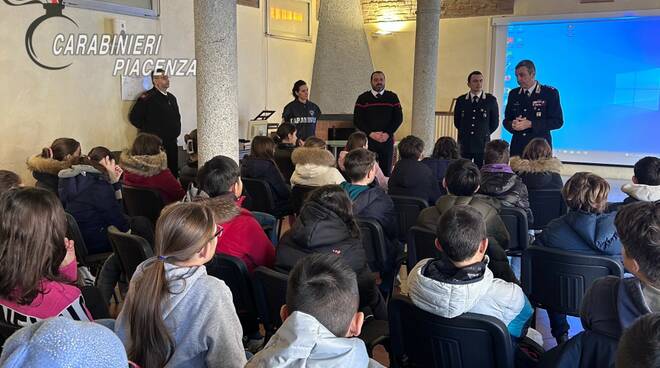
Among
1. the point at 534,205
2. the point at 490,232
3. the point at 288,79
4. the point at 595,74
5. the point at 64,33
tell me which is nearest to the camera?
the point at 490,232

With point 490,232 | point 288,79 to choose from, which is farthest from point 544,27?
point 490,232

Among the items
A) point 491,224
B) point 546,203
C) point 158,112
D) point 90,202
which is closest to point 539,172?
point 546,203

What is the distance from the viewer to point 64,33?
5.91 metres

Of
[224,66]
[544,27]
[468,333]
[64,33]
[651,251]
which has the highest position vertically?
[544,27]

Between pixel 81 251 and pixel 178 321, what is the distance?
1.77 metres

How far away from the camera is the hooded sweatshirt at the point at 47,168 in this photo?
12.9 feet

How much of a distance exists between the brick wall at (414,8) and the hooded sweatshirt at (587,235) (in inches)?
284

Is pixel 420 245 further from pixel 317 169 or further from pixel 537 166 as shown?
pixel 537 166

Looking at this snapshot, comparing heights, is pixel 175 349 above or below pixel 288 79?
below

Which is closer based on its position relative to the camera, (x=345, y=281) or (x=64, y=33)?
(x=345, y=281)

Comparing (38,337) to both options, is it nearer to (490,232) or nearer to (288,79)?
(490,232)

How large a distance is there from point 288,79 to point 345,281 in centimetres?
837

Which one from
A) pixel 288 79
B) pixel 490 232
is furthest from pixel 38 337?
pixel 288 79

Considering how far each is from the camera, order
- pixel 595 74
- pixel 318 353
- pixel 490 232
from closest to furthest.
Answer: pixel 318 353 < pixel 490 232 < pixel 595 74
